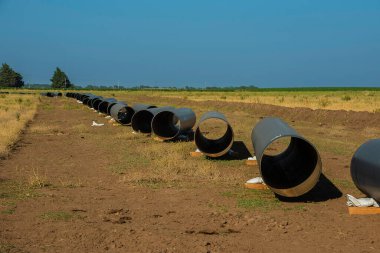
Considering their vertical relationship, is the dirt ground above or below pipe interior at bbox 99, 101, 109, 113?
below

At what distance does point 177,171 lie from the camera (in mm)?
11625

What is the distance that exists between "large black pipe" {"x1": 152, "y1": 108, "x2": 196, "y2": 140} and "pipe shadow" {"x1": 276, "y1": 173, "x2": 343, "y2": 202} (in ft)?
25.2

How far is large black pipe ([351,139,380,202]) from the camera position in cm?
755

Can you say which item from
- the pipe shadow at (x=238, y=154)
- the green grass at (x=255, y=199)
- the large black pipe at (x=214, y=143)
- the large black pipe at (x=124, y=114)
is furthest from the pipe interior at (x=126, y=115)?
the green grass at (x=255, y=199)

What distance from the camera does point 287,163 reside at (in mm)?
11000

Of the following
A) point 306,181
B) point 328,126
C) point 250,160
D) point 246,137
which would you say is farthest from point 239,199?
point 328,126

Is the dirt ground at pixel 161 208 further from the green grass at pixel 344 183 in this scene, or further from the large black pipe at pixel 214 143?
the large black pipe at pixel 214 143

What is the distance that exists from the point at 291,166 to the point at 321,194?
140 centimetres

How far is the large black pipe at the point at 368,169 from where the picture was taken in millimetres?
7547

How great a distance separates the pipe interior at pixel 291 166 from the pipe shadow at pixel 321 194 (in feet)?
1.01

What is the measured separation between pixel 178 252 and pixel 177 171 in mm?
5552

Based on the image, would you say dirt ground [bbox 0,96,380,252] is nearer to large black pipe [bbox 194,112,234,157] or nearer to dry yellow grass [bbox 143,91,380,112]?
large black pipe [bbox 194,112,234,157]

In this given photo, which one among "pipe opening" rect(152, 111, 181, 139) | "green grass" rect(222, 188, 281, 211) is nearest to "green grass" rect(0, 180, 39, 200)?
"green grass" rect(222, 188, 281, 211)

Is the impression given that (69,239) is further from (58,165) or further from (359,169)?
(58,165)
